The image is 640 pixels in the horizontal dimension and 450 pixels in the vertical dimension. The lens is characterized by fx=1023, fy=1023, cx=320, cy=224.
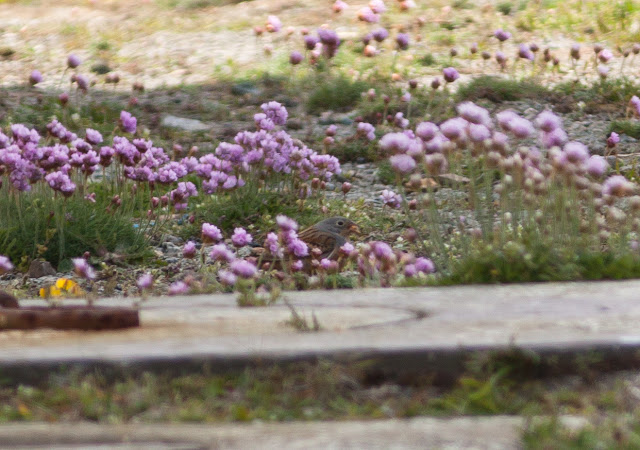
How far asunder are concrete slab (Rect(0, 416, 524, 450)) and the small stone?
2809 millimetres

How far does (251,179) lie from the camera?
5.52m

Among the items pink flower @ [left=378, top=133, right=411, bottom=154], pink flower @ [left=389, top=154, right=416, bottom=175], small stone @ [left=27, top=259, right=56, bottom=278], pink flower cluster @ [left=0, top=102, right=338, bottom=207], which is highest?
pink flower @ [left=378, top=133, right=411, bottom=154]

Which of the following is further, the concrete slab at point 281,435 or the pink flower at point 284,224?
the pink flower at point 284,224

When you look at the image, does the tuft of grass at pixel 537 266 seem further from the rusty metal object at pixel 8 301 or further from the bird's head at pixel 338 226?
the bird's head at pixel 338 226

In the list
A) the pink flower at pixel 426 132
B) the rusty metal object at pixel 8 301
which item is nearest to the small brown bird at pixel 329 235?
the pink flower at pixel 426 132

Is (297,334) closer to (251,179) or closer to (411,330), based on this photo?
(411,330)

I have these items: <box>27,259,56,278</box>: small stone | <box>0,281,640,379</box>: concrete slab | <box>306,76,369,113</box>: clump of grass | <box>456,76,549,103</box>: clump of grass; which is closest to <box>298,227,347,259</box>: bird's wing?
<box>27,259,56,278</box>: small stone

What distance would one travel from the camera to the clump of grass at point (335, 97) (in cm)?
829

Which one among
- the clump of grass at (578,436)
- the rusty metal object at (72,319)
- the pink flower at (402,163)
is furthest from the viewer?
the pink flower at (402,163)

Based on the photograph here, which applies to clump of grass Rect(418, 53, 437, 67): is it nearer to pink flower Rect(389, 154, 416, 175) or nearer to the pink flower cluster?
the pink flower cluster

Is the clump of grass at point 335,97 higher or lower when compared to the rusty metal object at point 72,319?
lower

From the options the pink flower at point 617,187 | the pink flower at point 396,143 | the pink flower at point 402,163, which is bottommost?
the pink flower at point 617,187

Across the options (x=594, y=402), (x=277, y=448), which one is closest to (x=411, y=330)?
(x=594, y=402)

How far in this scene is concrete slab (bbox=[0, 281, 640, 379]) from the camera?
2180mm
